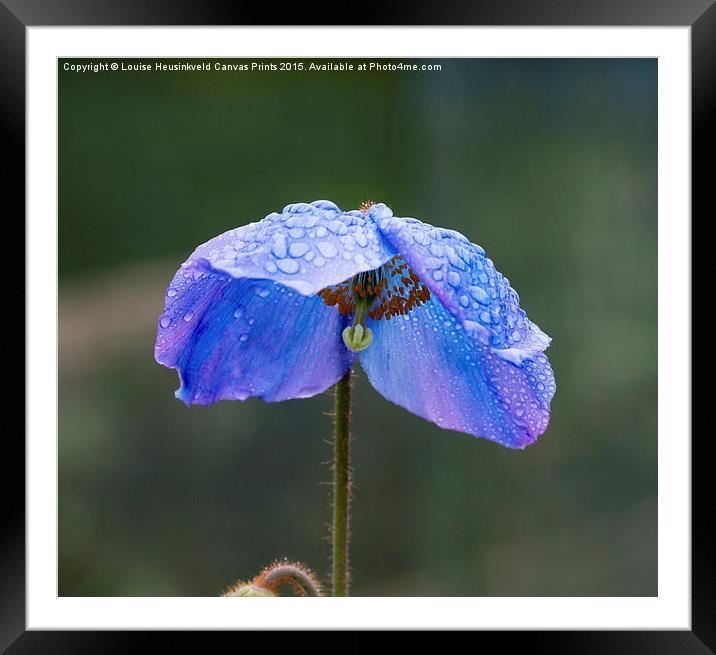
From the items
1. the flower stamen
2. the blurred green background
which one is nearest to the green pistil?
the flower stamen

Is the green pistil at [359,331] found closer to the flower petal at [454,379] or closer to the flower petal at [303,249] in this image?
the flower petal at [454,379]

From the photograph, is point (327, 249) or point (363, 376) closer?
point (327, 249)

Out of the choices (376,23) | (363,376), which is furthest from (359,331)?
(363,376)

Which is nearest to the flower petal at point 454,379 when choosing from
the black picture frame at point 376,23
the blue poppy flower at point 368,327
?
the blue poppy flower at point 368,327

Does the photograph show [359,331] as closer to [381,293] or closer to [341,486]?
[381,293]

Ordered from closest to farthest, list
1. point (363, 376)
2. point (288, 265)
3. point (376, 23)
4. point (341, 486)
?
point (288, 265), point (341, 486), point (376, 23), point (363, 376)

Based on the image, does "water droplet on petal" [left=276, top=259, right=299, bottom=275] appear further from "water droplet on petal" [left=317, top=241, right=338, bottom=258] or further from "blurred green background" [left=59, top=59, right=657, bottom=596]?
"blurred green background" [left=59, top=59, right=657, bottom=596]

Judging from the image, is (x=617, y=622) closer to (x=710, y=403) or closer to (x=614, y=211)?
(x=710, y=403)
